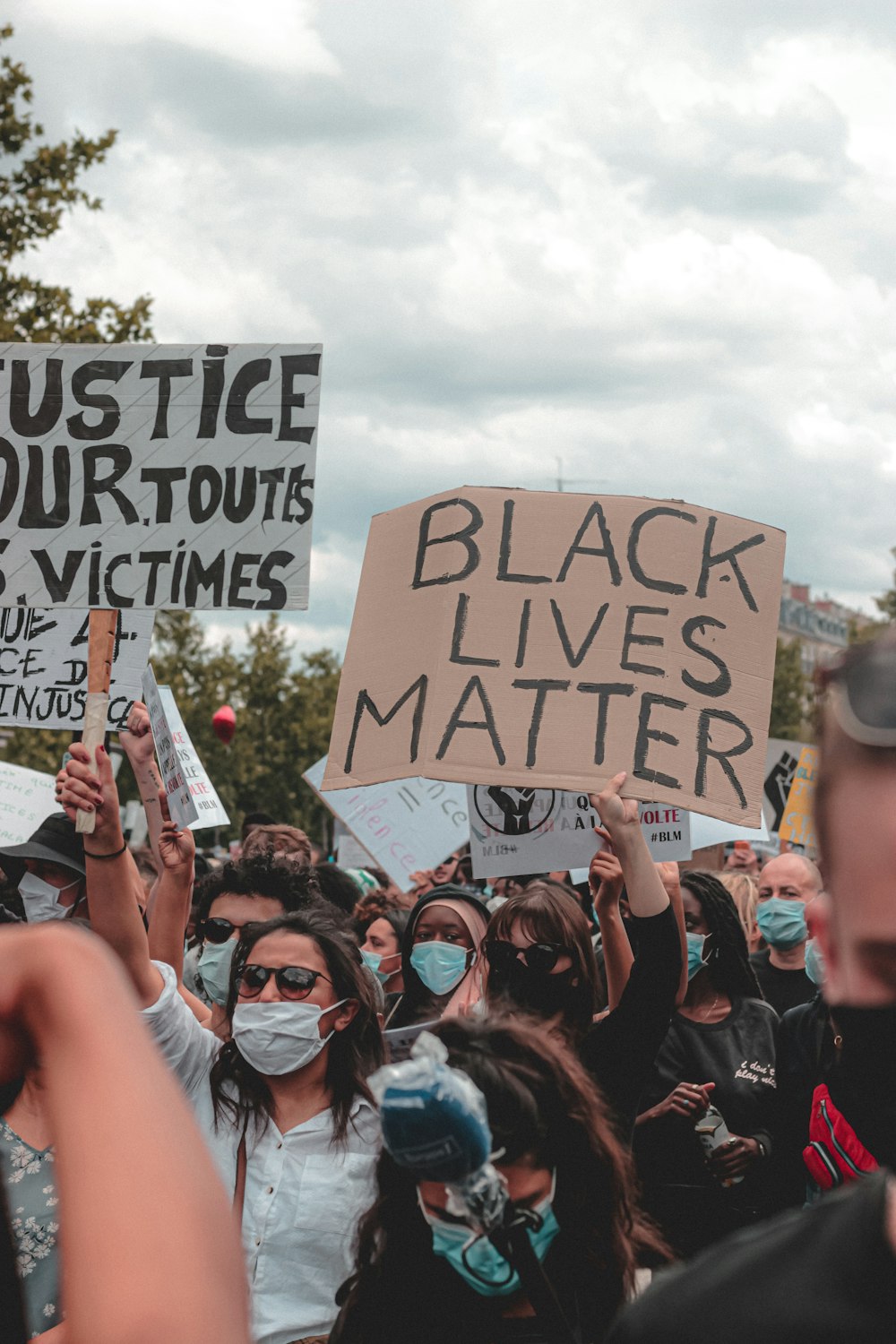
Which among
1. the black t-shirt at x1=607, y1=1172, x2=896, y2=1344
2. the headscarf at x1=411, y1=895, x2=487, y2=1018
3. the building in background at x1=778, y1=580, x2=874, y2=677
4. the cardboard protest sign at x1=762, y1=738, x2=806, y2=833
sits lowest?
the headscarf at x1=411, y1=895, x2=487, y2=1018

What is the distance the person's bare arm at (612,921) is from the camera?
423 cm

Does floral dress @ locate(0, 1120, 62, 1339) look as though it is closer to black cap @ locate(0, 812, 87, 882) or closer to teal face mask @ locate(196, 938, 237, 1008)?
teal face mask @ locate(196, 938, 237, 1008)

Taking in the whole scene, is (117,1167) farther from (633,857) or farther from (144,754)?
(144,754)

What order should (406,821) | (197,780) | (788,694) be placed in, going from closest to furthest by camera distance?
(197,780), (406,821), (788,694)

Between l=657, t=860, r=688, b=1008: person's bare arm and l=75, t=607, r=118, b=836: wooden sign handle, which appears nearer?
l=657, t=860, r=688, b=1008: person's bare arm

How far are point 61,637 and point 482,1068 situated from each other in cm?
449

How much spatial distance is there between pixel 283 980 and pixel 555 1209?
129 centimetres

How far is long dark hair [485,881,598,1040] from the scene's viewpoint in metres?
3.96

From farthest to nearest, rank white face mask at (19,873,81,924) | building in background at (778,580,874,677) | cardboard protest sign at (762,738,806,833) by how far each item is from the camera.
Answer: building in background at (778,580,874,677) < cardboard protest sign at (762,738,806,833) < white face mask at (19,873,81,924)

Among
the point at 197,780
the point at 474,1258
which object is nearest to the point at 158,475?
the point at 197,780

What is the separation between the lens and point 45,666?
255 inches

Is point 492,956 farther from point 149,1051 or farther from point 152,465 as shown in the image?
point 149,1051

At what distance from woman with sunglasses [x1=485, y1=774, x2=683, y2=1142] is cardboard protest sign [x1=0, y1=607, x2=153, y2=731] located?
293cm

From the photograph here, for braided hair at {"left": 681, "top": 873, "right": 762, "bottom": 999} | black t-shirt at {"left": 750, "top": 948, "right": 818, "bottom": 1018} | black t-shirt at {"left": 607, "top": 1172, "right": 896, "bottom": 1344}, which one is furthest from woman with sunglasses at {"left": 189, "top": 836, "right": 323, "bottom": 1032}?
black t-shirt at {"left": 607, "top": 1172, "right": 896, "bottom": 1344}
